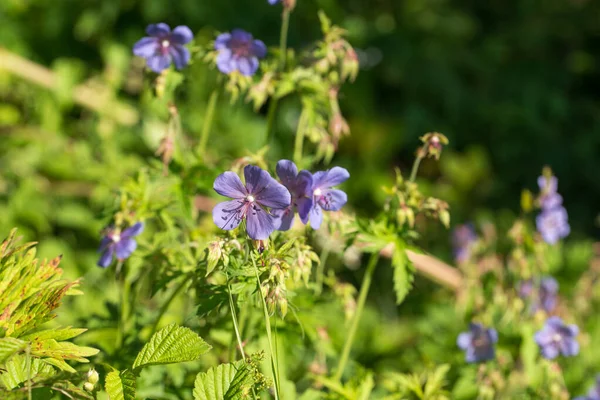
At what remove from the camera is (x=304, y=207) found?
1.56 meters

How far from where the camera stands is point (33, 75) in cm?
373

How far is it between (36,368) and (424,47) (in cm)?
368

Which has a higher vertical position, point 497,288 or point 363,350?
point 497,288

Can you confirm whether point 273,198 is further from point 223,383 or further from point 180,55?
point 180,55

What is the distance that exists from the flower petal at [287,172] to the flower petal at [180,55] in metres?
0.59

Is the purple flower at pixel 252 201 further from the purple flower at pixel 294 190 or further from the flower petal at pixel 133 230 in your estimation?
the flower petal at pixel 133 230

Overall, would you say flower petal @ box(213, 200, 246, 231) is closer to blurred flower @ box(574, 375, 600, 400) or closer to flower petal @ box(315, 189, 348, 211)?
flower petal @ box(315, 189, 348, 211)

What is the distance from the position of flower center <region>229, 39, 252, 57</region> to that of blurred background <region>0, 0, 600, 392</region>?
1.09m

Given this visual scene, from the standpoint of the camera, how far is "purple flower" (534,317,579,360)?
88.0 inches

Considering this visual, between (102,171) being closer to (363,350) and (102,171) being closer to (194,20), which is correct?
(194,20)

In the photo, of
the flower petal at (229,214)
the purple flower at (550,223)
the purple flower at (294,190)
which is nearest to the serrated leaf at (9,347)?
the flower petal at (229,214)

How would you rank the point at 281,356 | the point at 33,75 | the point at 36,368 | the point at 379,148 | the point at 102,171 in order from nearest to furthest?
the point at 36,368 → the point at 281,356 → the point at 102,171 → the point at 33,75 → the point at 379,148

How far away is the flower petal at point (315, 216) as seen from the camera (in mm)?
1623

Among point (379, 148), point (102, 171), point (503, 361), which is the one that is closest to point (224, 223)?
point (503, 361)
